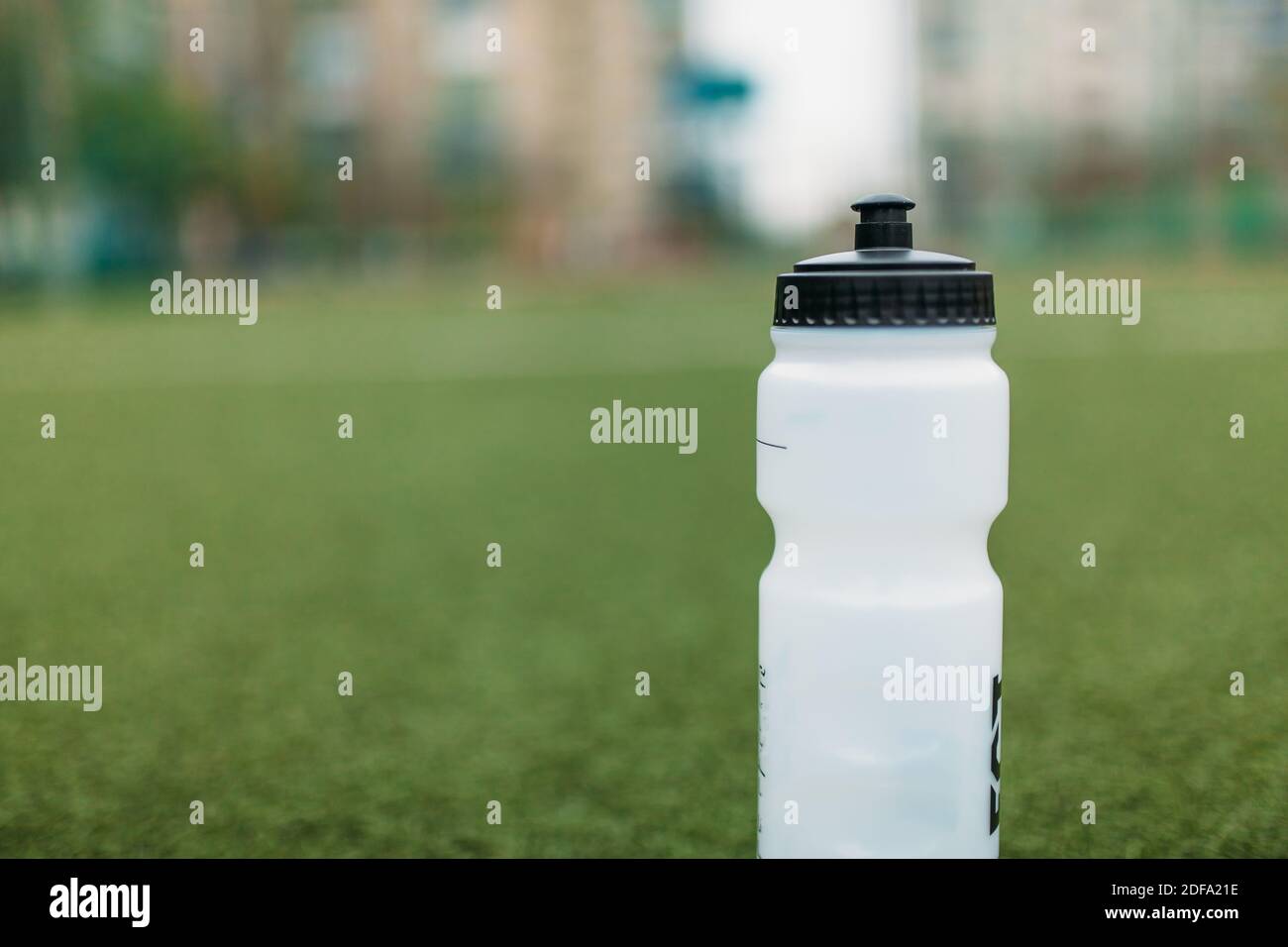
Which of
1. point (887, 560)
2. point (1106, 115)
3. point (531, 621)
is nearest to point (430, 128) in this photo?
point (1106, 115)

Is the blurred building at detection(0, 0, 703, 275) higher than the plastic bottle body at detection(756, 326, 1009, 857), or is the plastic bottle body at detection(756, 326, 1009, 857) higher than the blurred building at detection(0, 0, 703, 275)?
the blurred building at detection(0, 0, 703, 275)

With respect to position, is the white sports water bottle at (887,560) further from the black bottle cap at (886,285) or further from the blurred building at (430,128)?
the blurred building at (430,128)

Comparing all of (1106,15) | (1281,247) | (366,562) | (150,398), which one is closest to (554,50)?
(1106,15)

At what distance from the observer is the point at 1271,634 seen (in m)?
3.23

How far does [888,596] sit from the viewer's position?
67.4 inches

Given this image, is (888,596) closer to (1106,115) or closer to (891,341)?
(891,341)

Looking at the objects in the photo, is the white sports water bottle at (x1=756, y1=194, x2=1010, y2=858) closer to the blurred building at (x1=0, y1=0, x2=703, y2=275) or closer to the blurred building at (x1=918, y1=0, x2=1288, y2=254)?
the blurred building at (x1=918, y1=0, x2=1288, y2=254)

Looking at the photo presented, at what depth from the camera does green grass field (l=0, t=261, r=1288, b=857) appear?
2.24 meters

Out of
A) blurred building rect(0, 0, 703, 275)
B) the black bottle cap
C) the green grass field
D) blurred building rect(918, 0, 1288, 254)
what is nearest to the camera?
the black bottle cap

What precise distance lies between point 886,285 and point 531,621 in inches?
90.2

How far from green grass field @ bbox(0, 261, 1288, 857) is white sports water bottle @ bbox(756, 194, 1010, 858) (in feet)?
1.35

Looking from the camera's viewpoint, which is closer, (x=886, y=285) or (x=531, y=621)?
(x=886, y=285)

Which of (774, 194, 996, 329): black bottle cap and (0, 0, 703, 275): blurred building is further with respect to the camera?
(0, 0, 703, 275): blurred building

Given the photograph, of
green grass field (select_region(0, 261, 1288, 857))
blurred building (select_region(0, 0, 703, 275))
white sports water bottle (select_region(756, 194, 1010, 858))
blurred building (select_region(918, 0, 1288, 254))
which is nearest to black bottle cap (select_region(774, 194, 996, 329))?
white sports water bottle (select_region(756, 194, 1010, 858))
